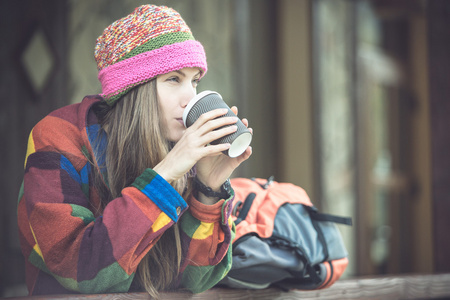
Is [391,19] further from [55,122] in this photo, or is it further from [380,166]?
[55,122]

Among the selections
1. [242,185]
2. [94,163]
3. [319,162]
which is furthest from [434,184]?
[94,163]

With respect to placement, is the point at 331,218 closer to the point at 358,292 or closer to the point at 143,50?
the point at 358,292

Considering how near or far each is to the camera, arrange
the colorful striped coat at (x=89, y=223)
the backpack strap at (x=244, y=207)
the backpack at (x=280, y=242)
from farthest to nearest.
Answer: the backpack strap at (x=244, y=207) < the backpack at (x=280, y=242) < the colorful striped coat at (x=89, y=223)

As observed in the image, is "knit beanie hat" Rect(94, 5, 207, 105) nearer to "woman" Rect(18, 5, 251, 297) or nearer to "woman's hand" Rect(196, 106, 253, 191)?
"woman" Rect(18, 5, 251, 297)

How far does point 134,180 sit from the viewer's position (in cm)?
137

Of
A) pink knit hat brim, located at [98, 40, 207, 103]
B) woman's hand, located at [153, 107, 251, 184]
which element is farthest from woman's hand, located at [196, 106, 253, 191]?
pink knit hat brim, located at [98, 40, 207, 103]

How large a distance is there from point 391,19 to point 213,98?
386 cm

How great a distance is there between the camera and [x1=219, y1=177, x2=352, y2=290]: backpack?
1.53m

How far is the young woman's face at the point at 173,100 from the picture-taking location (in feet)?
4.59

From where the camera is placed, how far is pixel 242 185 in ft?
5.98

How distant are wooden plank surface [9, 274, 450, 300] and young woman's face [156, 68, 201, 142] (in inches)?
18.1

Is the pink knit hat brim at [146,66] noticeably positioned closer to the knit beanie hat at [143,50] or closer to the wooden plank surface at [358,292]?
the knit beanie hat at [143,50]

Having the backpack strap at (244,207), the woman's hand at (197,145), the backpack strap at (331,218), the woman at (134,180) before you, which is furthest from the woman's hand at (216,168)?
the backpack strap at (331,218)

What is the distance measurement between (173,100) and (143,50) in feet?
0.53
